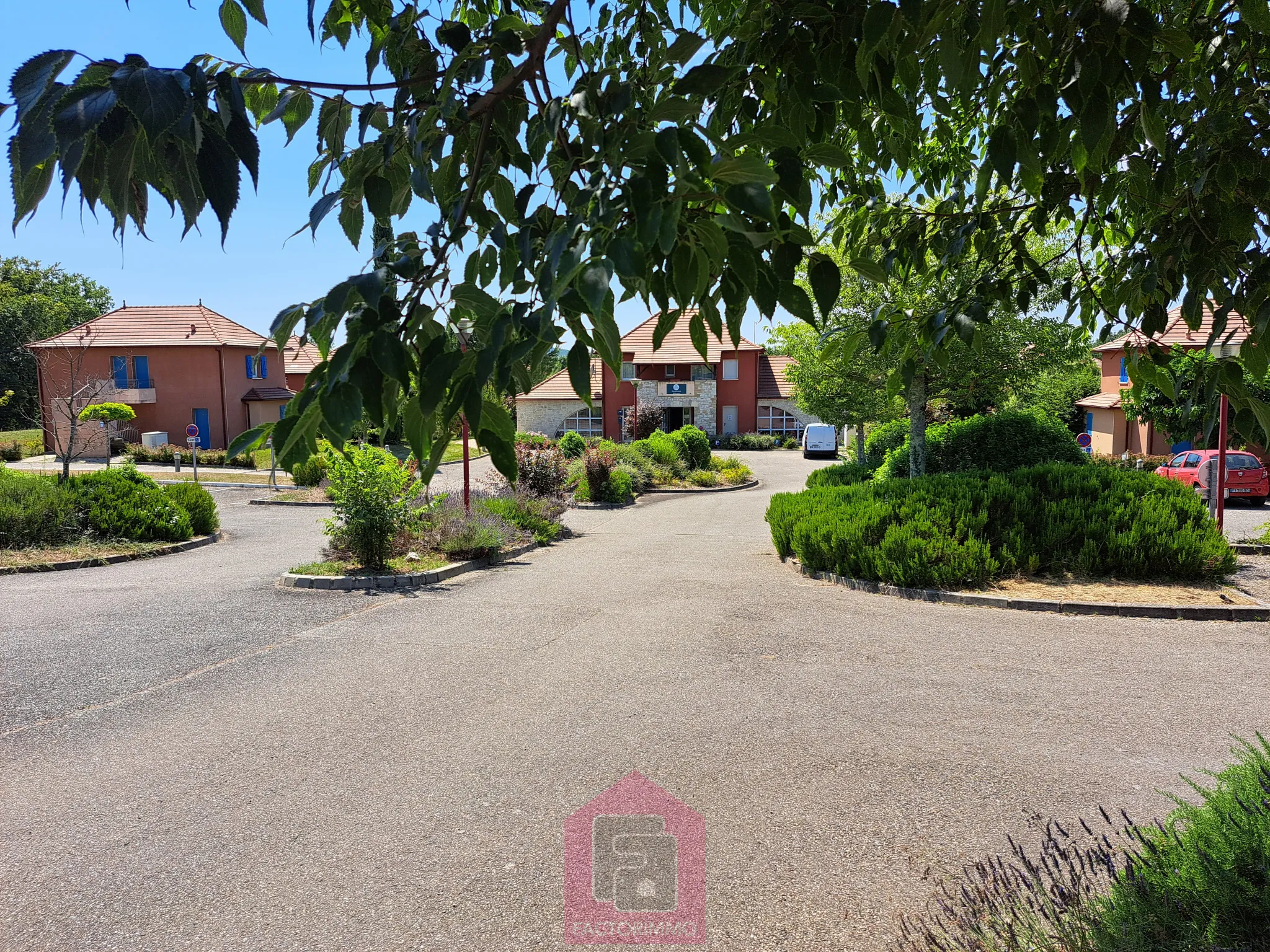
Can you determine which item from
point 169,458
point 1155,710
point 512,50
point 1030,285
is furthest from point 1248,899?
point 169,458

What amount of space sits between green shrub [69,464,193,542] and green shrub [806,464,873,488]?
14498 mm

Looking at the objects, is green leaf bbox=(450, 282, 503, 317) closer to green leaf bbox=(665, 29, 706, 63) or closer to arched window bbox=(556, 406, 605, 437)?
green leaf bbox=(665, 29, 706, 63)

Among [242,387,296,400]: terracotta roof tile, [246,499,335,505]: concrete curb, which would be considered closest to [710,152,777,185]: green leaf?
[246,499,335,505]: concrete curb

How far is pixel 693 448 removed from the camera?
32.0 meters

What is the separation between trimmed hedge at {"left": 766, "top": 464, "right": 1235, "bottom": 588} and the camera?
9617 millimetres

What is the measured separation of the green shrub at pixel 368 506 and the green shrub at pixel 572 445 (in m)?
17.0

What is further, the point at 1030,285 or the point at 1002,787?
the point at 1002,787

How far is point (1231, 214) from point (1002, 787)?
2.93m

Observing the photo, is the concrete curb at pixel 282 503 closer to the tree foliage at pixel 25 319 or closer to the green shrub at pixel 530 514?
the green shrub at pixel 530 514

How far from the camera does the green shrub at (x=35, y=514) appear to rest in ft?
42.7

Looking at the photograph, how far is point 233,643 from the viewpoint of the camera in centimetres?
750

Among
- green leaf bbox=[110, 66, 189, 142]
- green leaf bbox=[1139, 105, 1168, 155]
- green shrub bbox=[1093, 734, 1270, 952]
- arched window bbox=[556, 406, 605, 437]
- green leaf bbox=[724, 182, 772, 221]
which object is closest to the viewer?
green leaf bbox=[110, 66, 189, 142]

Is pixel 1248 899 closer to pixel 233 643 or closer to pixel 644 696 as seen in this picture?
pixel 644 696

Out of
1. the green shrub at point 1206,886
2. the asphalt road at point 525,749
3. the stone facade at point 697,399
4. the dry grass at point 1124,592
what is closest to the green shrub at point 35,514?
the asphalt road at point 525,749
